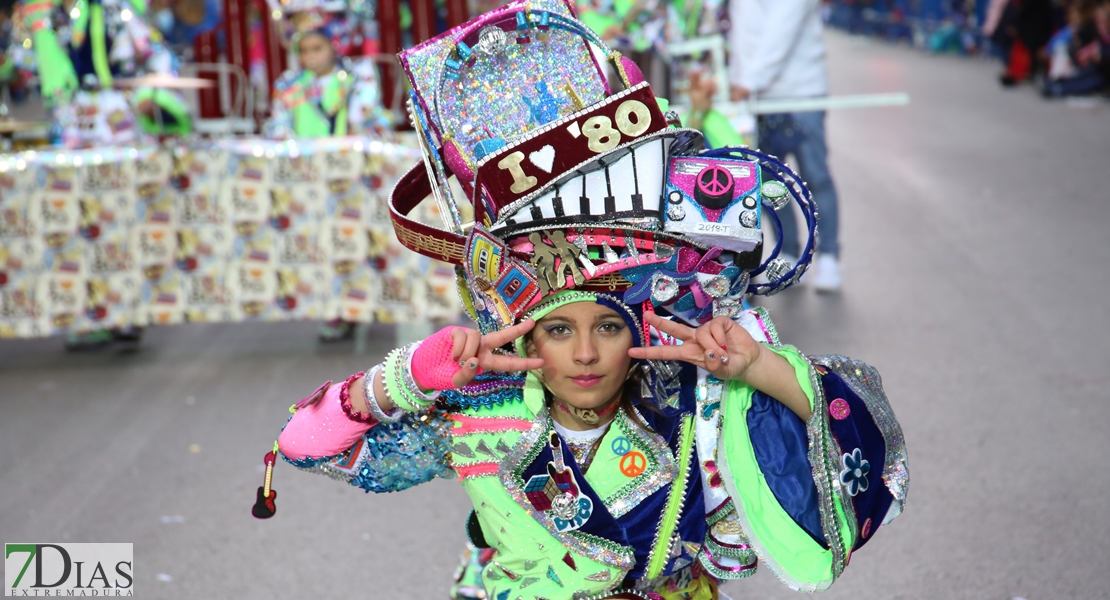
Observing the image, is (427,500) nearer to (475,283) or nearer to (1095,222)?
(475,283)

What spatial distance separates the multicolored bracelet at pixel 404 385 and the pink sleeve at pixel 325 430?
10 cm

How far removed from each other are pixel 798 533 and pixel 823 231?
4.27 metres

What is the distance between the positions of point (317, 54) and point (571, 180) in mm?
4790

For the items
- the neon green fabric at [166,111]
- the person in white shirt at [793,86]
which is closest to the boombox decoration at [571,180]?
the person in white shirt at [793,86]

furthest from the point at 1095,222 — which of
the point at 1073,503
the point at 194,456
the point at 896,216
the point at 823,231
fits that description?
the point at 194,456

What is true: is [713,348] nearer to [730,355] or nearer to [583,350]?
[730,355]

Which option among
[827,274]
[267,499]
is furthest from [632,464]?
[827,274]

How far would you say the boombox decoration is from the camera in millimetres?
1959

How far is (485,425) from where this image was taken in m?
2.19

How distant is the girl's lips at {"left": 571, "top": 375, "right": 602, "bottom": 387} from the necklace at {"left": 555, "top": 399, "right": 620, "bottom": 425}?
0.42 feet

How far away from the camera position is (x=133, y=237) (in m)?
5.61

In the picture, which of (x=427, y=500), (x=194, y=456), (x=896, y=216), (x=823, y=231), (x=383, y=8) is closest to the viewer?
(x=427, y=500)

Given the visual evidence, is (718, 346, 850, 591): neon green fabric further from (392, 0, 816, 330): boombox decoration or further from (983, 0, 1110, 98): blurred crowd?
(983, 0, 1110, 98): blurred crowd

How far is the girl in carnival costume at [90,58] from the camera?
6.75 meters
